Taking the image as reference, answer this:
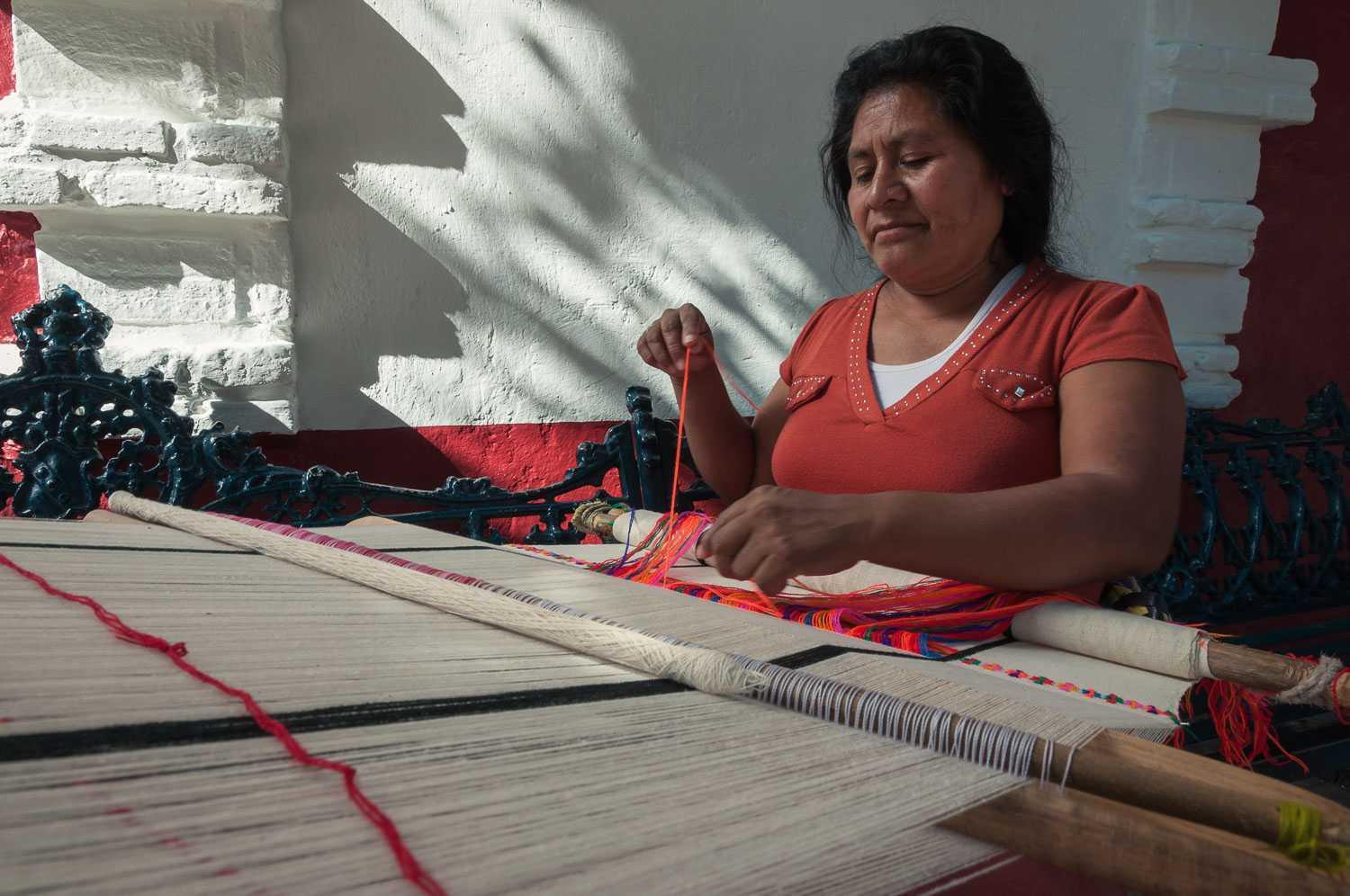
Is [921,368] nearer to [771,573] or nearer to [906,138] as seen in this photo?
[906,138]

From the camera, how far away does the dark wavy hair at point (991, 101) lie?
160cm

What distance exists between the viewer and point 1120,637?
3.87ft

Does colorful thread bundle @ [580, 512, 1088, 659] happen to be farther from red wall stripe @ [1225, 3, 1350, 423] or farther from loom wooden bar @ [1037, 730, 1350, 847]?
red wall stripe @ [1225, 3, 1350, 423]

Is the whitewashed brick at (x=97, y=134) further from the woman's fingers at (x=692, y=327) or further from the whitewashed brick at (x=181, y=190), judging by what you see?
the woman's fingers at (x=692, y=327)

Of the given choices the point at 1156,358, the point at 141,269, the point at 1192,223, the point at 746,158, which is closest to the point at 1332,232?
the point at 1192,223

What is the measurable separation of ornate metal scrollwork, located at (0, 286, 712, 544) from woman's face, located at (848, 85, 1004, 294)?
37.8 inches

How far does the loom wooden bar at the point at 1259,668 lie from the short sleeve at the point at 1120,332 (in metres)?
0.48

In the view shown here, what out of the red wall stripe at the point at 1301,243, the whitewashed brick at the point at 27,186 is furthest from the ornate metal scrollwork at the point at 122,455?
the red wall stripe at the point at 1301,243

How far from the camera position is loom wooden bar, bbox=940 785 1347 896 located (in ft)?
1.53

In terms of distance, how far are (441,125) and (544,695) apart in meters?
1.93

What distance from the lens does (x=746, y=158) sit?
8.80 ft

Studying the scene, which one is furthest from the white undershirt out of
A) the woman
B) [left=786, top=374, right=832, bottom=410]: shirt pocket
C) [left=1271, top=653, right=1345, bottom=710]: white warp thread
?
[left=1271, top=653, right=1345, bottom=710]: white warp thread

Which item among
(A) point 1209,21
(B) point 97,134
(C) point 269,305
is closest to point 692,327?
(C) point 269,305

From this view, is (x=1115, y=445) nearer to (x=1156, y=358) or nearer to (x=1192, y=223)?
(x=1156, y=358)
